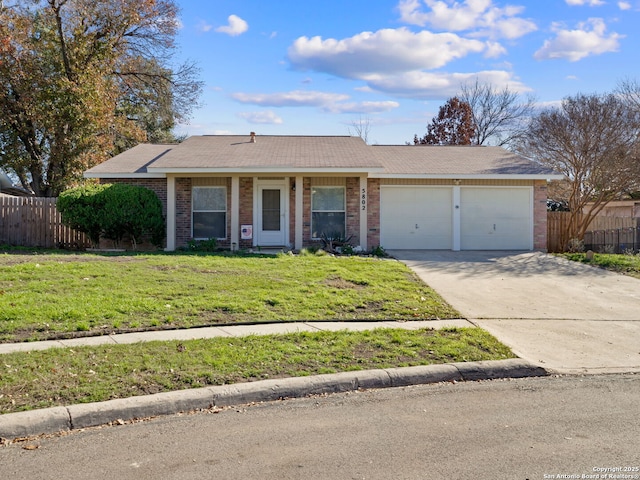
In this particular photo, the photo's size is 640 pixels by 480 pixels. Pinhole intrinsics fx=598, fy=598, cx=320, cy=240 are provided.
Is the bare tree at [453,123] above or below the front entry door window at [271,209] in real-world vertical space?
above

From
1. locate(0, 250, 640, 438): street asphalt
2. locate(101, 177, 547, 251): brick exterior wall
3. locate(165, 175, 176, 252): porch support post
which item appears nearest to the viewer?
locate(0, 250, 640, 438): street asphalt

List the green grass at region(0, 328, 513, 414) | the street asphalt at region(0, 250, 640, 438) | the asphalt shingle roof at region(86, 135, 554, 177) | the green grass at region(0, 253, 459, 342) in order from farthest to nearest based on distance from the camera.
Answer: the asphalt shingle roof at region(86, 135, 554, 177) < the green grass at region(0, 253, 459, 342) < the green grass at region(0, 328, 513, 414) < the street asphalt at region(0, 250, 640, 438)

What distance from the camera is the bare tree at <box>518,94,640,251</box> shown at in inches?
784

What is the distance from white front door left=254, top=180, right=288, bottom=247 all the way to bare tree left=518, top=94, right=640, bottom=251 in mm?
9736

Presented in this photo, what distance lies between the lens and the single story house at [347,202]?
1845 cm

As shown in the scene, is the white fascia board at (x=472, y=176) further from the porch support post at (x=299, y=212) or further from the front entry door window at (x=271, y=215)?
the front entry door window at (x=271, y=215)

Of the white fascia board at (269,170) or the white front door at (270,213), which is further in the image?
the white front door at (270,213)

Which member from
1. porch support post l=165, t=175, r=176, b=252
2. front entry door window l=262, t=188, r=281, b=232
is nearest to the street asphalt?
front entry door window l=262, t=188, r=281, b=232

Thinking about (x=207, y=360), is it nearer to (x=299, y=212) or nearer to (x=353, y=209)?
(x=299, y=212)

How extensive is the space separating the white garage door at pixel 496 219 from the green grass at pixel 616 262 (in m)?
1.96

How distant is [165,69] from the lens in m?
30.7

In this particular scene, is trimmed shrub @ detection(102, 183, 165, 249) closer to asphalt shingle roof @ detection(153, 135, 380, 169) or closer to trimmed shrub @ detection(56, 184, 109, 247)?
trimmed shrub @ detection(56, 184, 109, 247)

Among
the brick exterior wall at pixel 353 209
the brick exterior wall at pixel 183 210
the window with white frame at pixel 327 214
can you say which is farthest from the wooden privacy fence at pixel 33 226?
the brick exterior wall at pixel 353 209

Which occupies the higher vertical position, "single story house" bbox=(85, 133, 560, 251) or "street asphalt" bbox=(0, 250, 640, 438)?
"single story house" bbox=(85, 133, 560, 251)
